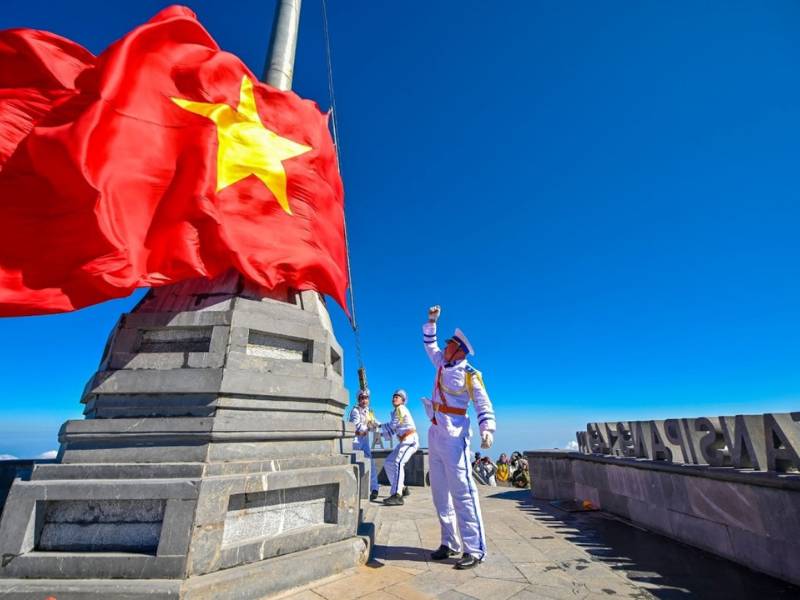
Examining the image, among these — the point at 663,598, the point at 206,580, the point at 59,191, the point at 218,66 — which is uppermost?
the point at 218,66

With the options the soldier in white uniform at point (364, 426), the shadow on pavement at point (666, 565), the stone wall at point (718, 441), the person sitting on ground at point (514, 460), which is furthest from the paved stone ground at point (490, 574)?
the person sitting on ground at point (514, 460)

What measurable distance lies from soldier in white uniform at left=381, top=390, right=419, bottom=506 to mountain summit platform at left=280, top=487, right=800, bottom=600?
264cm

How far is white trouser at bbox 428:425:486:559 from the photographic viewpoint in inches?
200

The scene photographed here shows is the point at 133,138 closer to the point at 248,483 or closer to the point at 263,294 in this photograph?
the point at 263,294

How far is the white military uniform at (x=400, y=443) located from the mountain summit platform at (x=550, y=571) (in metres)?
2.75

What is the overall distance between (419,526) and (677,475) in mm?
A: 4647

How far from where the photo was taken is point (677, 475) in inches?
252

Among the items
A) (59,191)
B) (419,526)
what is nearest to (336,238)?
(59,191)

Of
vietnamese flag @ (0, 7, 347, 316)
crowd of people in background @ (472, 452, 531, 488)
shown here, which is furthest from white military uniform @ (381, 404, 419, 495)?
crowd of people in background @ (472, 452, 531, 488)

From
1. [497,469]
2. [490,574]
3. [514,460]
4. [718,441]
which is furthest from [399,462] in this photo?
[497,469]

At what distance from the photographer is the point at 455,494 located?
527cm

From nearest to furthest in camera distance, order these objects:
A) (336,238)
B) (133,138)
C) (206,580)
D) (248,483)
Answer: (206,580), (248,483), (133,138), (336,238)

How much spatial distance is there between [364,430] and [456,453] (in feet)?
21.8

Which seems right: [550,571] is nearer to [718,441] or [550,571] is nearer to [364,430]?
[718,441]
